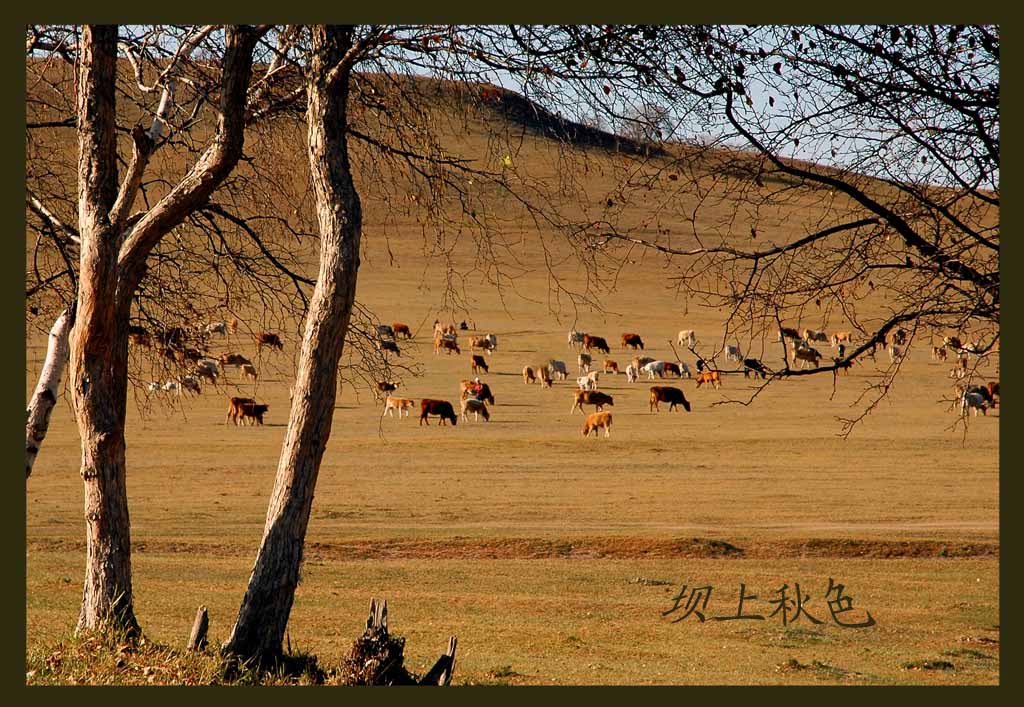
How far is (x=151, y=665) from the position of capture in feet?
27.7

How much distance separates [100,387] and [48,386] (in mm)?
1321

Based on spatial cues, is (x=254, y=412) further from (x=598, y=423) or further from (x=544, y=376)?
(x=544, y=376)

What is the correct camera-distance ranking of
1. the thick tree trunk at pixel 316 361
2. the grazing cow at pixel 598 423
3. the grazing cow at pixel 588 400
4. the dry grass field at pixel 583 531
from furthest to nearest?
the grazing cow at pixel 588 400 → the grazing cow at pixel 598 423 → the dry grass field at pixel 583 531 → the thick tree trunk at pixel 316 361

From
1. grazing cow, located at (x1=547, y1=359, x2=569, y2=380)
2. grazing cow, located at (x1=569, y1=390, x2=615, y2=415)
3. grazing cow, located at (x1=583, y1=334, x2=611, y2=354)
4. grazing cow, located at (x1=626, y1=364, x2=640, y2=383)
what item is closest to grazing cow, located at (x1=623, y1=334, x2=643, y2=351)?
grazing cow, located at (x1=583, y1=334, x2=611, y2=354)

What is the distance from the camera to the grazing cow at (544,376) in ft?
178

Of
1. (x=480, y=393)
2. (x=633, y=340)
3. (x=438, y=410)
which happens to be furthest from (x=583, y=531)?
(x=633, y=340)

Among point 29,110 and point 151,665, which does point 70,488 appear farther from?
point 151,665

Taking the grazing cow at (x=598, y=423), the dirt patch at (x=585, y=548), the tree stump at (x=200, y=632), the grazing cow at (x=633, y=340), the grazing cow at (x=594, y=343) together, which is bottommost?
Answer: the dirt patch at (x=585, y=548)

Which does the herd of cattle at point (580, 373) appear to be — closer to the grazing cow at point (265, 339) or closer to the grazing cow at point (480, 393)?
the grazing cow at point (480, 393)

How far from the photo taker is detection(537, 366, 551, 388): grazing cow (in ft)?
178

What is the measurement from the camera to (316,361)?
29.8 ft

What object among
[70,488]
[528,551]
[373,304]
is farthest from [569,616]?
[373,304]

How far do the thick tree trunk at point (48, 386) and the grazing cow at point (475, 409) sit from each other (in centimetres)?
3309

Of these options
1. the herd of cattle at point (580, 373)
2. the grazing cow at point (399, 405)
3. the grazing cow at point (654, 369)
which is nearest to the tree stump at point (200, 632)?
the herd of cattle at point (580, 373)
